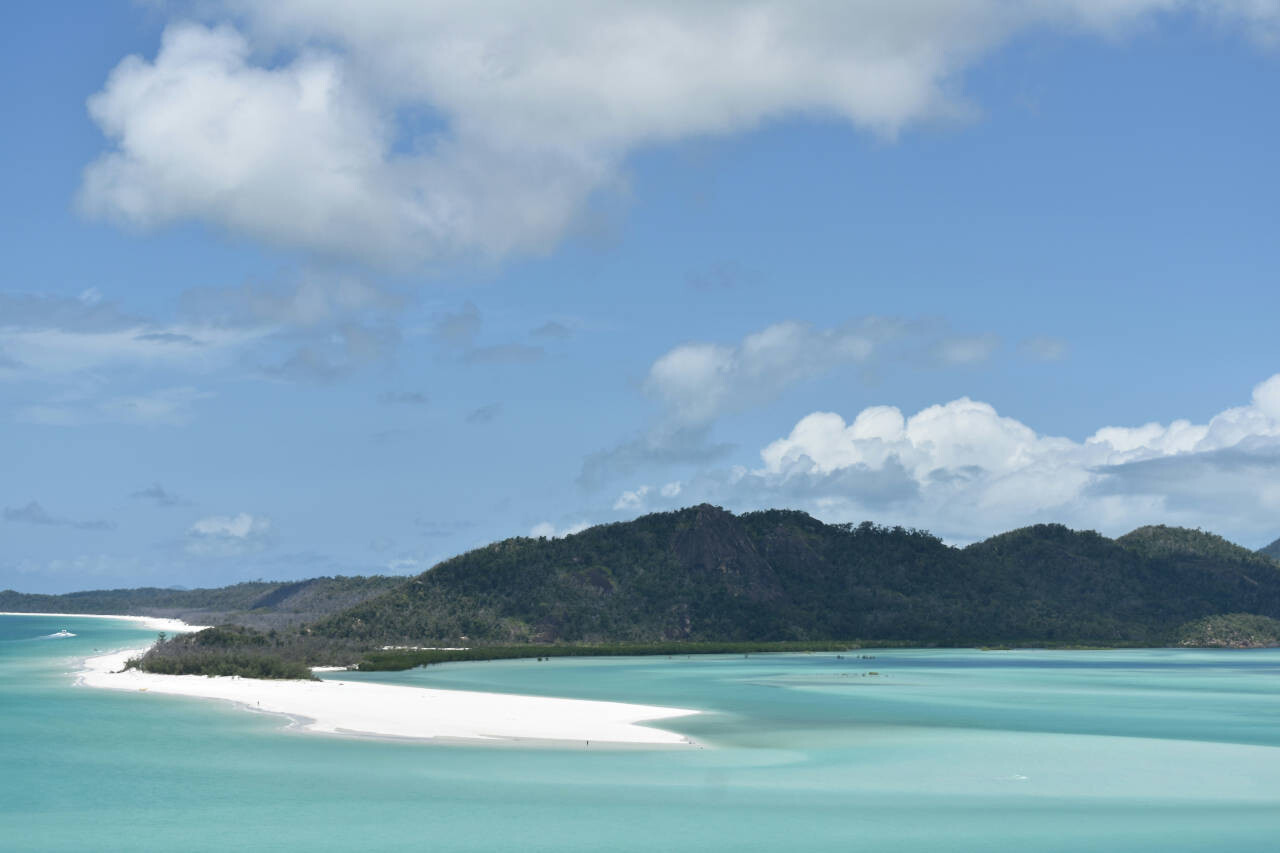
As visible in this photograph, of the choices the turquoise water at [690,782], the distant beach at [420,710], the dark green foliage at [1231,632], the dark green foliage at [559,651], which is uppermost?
the dark green foliage at [1231,632]

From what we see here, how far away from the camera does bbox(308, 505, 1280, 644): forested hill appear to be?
14875 cm

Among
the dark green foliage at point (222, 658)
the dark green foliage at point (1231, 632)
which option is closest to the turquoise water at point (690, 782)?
the dark green foliage at point (222, 658)

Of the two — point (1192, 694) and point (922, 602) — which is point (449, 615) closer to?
point (922, 602)

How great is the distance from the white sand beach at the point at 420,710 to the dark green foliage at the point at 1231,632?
482 feet

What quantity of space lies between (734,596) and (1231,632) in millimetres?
80382

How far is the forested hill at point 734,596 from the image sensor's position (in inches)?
5856

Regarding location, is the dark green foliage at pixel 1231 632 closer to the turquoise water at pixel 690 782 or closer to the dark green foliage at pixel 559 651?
the dark green foliage at pixel 559 651

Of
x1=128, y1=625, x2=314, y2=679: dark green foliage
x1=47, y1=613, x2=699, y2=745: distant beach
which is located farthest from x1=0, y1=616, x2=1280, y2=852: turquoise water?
x1=128, y1=625, x2=314, y2=679: dark green foliage

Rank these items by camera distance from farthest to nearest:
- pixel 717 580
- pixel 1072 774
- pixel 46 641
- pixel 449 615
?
pixel 717 580 < pixel 46 641 < pixel 449 615 < pixel 1072 774

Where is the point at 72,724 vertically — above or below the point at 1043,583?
below

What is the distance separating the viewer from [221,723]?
177 ft

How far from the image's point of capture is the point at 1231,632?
611 ft

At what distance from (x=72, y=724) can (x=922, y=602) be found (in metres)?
145

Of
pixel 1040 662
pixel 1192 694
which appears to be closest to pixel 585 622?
pixel 1040 662
